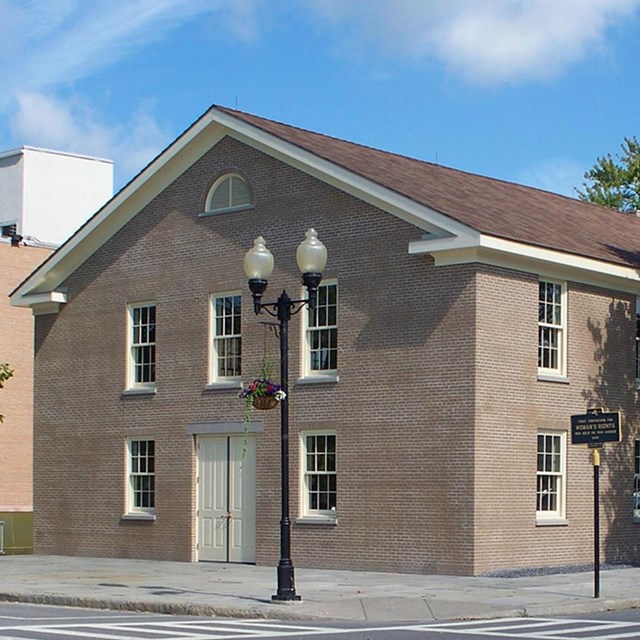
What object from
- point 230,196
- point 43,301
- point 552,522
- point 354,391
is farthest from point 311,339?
point 43,301

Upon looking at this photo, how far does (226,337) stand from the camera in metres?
29.9

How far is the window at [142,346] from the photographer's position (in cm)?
3152

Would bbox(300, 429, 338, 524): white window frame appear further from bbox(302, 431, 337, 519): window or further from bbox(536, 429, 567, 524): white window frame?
bbox(536, 429, 567, 524): white window frame

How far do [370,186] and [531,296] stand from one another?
3757 millimetres

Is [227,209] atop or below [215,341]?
atop

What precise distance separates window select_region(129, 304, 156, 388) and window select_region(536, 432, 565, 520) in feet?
29.9

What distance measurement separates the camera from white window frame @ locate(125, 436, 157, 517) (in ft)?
102

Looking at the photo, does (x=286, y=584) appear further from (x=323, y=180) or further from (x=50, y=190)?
(x=50, y=190)

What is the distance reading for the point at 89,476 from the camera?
3250 cm

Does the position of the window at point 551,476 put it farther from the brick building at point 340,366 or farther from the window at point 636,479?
the window at point 636,479

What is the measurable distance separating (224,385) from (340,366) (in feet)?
10.6

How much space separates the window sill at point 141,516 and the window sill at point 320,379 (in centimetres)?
516

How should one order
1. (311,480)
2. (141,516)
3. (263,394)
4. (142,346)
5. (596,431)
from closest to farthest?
1. (596,431)
2. (263,394)
3. (311,480)
4. (141,516)
5. (142,346)

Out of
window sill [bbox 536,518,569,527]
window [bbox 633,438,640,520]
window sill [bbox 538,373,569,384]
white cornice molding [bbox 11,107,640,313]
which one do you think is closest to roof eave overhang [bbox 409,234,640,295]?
white cornice molding [bbox 11,107,640,313]
